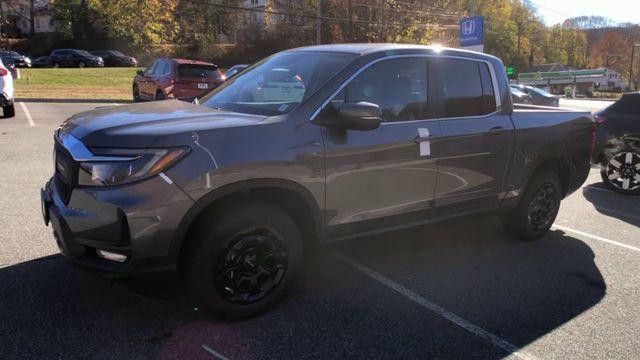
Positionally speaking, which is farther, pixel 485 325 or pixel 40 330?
pixel 485 325

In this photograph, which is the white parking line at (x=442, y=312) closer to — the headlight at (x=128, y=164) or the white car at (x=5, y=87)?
the headlight at (x=128, y=164)

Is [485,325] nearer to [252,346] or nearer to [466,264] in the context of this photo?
[466,264]

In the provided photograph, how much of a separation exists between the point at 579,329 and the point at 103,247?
10.4ft

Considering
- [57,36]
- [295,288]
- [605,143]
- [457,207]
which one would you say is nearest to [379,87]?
[457,207]

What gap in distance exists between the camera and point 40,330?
3297 millimetres

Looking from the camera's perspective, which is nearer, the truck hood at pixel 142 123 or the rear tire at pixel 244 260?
the truck hood at pixel 142 123

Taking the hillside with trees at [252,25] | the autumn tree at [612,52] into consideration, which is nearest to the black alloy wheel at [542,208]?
the hillside with trees at [252,25]

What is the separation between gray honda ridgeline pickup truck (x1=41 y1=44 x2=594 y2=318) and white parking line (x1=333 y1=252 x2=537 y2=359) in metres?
0.52

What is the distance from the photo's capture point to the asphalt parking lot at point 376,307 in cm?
327

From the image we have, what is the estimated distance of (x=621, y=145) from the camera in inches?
317

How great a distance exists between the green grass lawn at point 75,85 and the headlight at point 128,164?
1927 cm

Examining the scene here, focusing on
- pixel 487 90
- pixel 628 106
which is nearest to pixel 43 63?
pixel 628 106

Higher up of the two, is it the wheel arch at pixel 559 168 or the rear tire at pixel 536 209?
the wheel arch at pixel 559 168

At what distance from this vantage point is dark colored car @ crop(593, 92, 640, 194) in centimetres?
800
